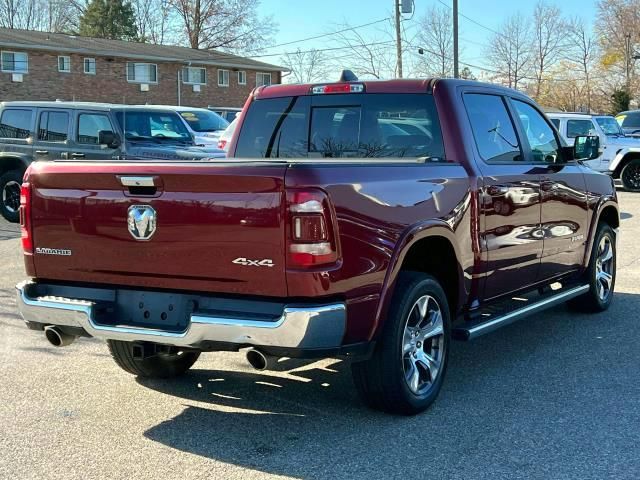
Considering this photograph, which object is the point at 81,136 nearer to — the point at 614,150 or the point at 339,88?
the point at 339,88

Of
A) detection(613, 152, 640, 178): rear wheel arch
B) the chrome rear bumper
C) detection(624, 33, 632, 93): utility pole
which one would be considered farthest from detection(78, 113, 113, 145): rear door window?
detection(624, 33, 632, 93): utility pole

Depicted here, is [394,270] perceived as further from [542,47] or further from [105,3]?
[105,3]

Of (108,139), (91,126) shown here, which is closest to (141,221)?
(108,139)

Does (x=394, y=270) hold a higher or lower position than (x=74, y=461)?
A: higher

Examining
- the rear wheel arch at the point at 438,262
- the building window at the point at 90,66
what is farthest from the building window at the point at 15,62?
the rear wheel arch at the point at 438,262

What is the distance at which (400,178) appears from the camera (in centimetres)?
426

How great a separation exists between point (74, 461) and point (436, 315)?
2.16 meters

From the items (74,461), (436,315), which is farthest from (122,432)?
(436,315)

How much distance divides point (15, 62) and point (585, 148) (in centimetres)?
3619

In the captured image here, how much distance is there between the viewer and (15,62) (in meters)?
37.5

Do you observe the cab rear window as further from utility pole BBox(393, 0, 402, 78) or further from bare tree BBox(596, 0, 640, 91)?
bare tree BBox(596, 0, 640, 91)

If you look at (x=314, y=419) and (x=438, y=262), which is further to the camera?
(x=438, y=262)

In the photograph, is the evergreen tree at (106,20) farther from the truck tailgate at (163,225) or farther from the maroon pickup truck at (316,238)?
the truck tailgate at (163,225)

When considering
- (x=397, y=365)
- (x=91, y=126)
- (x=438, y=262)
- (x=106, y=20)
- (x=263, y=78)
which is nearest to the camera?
(x=397, y=365)
